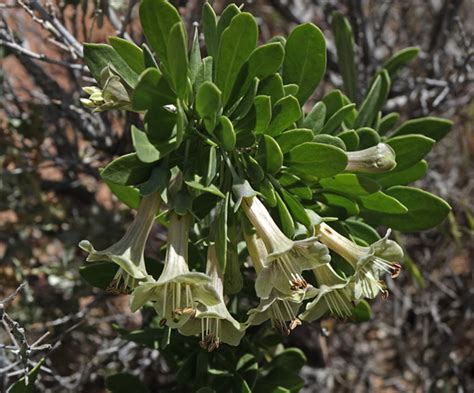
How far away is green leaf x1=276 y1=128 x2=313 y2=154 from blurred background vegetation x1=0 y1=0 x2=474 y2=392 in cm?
96

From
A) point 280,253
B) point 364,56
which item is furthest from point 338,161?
point 364,56

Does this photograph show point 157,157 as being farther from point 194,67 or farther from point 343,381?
point 343,381

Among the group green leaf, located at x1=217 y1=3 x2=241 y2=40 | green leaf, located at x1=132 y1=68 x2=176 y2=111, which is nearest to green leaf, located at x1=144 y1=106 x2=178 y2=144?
green leaf, located at x1=132 y1=68 x2=176 y2=111

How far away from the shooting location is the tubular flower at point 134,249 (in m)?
1.54

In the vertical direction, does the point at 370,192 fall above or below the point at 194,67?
below

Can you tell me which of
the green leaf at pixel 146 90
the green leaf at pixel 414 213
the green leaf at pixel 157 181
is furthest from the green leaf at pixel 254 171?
the green leaf at pixel 414 213

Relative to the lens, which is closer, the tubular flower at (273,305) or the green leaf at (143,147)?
the green leaf at (143,147)

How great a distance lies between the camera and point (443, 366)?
10.8 ft

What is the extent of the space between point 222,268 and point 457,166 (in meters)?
2.75

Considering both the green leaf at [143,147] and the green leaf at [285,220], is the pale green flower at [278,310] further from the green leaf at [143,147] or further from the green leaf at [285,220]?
the green leaf at [143,147]

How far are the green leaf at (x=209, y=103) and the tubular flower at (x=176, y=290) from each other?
0.91 ft

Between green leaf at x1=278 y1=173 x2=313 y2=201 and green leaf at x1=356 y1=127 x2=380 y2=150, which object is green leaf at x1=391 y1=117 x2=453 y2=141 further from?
green leaf at x1=278 y1=173 x2=313 y2=201

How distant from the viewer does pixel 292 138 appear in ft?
5.74

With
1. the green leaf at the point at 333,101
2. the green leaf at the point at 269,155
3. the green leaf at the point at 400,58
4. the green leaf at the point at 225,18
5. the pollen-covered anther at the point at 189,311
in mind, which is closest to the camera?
the pollen-covered anther at the point at 189,311
